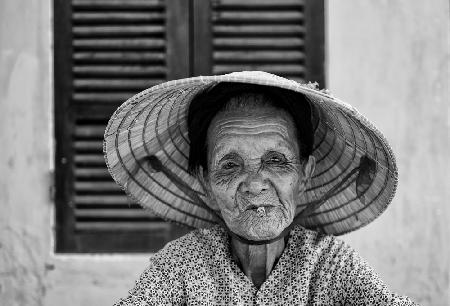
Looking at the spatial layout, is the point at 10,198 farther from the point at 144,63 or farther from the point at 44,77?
the point at 144,63

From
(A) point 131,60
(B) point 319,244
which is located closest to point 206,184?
(B) point 319,244

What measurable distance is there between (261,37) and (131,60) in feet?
2.21

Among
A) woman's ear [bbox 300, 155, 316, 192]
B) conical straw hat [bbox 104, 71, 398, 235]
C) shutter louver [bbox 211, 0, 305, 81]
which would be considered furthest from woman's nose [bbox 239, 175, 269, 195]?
shutter louver [bbox 211, 0, 305, 81]

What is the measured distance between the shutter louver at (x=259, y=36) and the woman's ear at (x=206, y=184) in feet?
5.10

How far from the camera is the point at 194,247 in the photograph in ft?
9.58

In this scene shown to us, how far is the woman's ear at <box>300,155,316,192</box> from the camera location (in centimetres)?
288

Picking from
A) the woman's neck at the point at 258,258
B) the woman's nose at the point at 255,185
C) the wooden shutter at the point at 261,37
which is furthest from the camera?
the wooden shutter at the point at 261,37

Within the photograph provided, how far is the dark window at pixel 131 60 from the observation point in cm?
446

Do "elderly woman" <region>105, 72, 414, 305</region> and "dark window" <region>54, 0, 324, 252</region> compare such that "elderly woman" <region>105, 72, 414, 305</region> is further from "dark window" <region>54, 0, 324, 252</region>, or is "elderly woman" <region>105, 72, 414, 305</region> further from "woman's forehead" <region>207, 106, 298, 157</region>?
"dark window" <region>54, 0, 324, 252</region>

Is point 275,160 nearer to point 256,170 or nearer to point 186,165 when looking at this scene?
point 256,170

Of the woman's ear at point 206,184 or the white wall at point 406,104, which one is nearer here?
the woman's ear at point 206,184

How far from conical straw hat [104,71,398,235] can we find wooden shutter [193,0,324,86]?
1.44 m

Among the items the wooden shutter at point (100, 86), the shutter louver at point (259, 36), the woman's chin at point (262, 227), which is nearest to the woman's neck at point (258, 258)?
the woman's chin at point (262, 227)

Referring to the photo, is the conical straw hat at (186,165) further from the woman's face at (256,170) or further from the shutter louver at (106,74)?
the shutter louver at (106,74)
